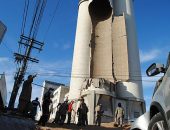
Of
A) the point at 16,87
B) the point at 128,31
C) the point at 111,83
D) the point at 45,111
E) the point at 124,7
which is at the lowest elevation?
the point at 45,111

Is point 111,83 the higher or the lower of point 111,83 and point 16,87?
the higher

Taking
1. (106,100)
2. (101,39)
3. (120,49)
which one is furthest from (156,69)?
(101,39)

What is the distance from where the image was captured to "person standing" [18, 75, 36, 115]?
49.3ft

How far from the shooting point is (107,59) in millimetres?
41594

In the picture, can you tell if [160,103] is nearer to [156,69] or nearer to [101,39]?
[156,69]

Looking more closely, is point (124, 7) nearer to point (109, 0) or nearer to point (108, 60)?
point (109, 0)

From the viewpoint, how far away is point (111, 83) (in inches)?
1495

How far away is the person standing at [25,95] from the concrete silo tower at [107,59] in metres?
19.1

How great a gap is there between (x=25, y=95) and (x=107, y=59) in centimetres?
2730

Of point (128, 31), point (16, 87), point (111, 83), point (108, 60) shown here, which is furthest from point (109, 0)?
point (16, 87)

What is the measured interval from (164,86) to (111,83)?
34.0 metres

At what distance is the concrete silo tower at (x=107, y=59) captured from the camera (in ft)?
119


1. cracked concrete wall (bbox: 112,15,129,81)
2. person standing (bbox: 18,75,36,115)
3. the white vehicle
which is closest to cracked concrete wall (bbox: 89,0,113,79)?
cracked concrete wall (bbox: 112,15,129,81)

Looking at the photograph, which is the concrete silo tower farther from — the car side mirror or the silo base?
the car side mirror
